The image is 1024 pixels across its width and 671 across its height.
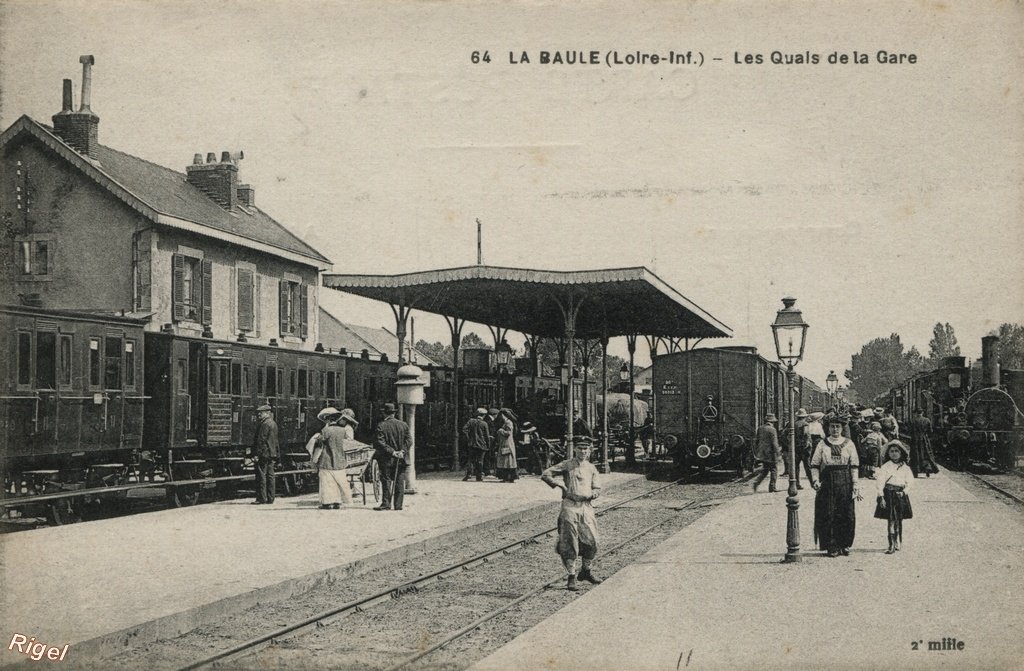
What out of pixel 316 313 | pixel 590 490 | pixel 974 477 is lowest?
pixel 974 477

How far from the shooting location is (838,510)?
10.3 meters

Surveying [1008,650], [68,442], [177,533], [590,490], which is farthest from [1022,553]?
[68,442]

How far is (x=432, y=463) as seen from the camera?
2559 cm

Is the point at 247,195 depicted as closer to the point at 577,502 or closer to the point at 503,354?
the point at 503,354

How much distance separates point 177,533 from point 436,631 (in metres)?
4.91

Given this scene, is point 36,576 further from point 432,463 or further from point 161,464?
point 432,463

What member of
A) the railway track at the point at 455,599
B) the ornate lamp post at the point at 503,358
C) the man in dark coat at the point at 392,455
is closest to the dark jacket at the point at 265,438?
the man in dark coat at the point at 392,455

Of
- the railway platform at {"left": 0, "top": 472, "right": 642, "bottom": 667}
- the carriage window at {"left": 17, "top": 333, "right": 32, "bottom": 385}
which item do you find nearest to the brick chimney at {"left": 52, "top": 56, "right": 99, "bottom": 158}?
the carriage window at {"left": 17, "top": 333, "right": 32, "bottom": 385}

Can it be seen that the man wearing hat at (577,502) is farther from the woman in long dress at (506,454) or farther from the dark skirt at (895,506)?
the woman in long dress at (506,454)

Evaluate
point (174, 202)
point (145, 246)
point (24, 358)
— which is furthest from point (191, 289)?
point (24, 358)

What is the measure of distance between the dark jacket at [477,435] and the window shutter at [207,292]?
6298mm

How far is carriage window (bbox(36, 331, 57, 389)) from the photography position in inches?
471

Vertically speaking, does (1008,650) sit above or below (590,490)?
below

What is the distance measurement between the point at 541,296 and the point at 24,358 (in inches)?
435
